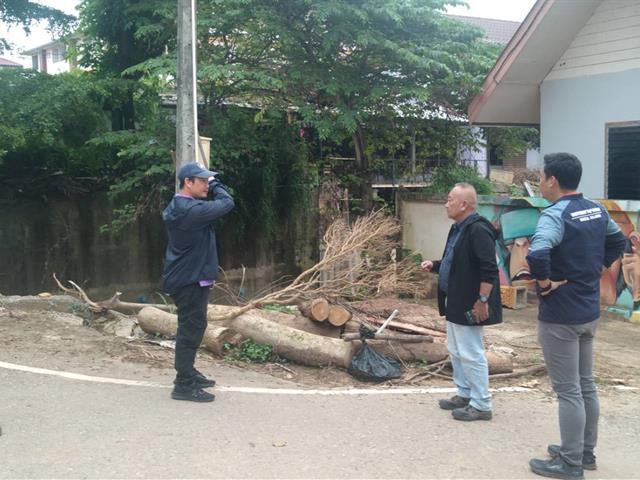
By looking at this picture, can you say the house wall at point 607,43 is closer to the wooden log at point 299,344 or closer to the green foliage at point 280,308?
the green foliage at point 280,308

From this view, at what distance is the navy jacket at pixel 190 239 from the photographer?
4.85 metres

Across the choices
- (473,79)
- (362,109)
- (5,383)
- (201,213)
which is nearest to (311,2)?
(362,109)

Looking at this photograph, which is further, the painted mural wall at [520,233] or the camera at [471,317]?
the painted mural wall at [520,233]

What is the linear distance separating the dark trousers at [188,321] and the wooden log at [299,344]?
1483mm

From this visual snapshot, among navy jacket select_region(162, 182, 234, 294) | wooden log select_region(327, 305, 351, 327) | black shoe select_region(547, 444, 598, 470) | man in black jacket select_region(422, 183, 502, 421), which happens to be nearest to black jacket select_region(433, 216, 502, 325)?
man in black jacket select_region(422, 183, 502, 421)

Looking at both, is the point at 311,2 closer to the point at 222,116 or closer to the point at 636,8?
the point at 222,116

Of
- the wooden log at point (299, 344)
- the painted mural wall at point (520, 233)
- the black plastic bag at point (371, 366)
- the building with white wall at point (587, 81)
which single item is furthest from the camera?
the building with white wall at point (587, 81)

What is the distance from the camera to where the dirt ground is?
5.95 metres

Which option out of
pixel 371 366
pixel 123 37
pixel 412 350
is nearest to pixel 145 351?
pixel 371 366

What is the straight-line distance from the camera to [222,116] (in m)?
12.2

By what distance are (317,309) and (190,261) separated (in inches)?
84.9

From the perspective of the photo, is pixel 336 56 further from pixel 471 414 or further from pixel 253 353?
pixel 471 414

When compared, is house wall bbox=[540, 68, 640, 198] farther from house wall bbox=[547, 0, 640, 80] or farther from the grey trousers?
the grey trousers

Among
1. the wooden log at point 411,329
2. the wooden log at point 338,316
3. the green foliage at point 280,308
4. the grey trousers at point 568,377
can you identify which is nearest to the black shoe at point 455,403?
the grey trousers at point 568,377
